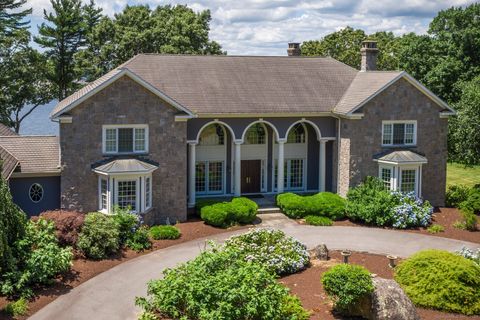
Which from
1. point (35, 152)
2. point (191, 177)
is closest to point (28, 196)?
point (35, 152)

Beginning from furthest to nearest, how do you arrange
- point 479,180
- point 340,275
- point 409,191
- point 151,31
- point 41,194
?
point 151,31 → point 479,180 → point 409,191 → point 41,194 → point 340,275

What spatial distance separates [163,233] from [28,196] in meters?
6.55

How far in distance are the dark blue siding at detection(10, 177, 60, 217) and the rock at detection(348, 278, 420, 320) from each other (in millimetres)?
15666

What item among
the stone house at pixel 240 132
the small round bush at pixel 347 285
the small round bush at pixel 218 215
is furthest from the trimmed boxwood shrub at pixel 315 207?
the small round bush at pixel 347 285

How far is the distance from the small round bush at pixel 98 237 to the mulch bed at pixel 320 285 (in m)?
7.08

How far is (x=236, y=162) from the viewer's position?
31.0m

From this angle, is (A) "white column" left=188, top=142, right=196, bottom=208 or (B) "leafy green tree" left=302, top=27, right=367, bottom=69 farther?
Answer: (B) "leafy green tree" left=302, top=27, right=367, bottom=69

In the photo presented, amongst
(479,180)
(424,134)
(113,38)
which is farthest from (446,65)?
(113,38)

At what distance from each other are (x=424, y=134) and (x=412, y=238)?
7.25m

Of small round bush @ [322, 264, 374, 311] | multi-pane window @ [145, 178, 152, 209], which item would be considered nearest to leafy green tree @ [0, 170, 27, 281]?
multi-pane window @ [145, 178, 152, 209]

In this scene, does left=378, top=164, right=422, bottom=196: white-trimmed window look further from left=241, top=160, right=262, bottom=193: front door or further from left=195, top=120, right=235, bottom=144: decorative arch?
left=195, top=120, right=235, bottom=144: decorative arch

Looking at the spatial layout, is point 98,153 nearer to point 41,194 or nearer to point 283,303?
point 41,194

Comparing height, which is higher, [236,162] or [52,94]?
→ [52,94]

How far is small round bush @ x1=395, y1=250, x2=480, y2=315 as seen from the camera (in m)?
17.2
